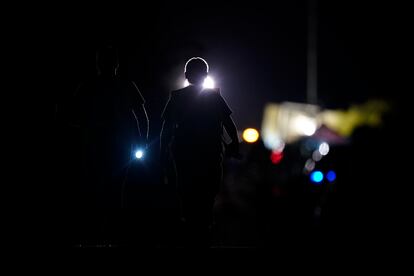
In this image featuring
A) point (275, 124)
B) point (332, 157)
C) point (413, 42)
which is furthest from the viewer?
point (275, 124)

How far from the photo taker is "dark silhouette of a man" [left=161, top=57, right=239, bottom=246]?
21.9 feet

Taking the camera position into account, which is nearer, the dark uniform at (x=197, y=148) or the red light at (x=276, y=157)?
the dark uniform at (x=197, y=148)

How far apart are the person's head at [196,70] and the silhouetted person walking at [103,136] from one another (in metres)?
0.73

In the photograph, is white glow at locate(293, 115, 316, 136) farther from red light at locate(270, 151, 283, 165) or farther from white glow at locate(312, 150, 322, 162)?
white glow at locate(312, 150, 322, 162)

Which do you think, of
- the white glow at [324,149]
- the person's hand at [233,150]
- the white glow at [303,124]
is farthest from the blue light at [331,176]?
the white glow at [303,124]

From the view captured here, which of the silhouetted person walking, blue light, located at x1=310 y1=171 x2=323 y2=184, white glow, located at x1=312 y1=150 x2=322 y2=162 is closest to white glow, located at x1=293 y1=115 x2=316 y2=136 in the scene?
white glow, located at x1=312 y1=150 x2=322 y2=162

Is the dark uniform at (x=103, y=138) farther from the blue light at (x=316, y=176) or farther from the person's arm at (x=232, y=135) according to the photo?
the blue light at (x=316, y=176)

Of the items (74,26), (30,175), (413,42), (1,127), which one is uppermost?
(413,42)

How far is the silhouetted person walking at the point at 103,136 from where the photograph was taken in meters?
6.83

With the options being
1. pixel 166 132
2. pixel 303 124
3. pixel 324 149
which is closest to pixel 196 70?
pixel 166 132

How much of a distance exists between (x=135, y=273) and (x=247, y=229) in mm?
9046

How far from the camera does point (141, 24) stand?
49.2ft

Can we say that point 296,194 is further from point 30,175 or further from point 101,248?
point 101,248

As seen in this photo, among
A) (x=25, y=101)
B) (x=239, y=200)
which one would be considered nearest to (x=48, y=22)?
(x=25, y=101)
